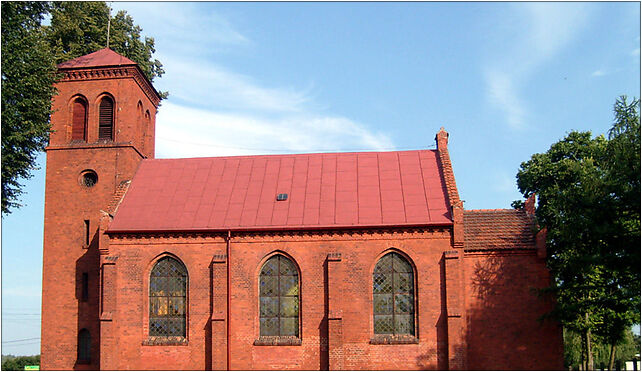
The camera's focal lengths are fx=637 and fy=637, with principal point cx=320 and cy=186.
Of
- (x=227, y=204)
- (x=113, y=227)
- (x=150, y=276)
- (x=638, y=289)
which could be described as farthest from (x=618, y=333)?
(x=113, y=227)

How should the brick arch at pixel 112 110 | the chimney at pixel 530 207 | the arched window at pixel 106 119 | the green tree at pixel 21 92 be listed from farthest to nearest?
the arched window at pixel 106 119, the brick arch at pixel 112 110, the chimney at pixel 530 207, the green tree at pixel 21 92

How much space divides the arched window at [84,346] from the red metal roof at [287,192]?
477 cm

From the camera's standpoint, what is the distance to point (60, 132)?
97.3ft

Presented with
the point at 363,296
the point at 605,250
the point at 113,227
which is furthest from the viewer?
the point at 113,227

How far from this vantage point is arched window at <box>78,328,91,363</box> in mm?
26641

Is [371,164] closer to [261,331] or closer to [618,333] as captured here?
[261,331]

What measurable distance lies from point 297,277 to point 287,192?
4027 millimetres

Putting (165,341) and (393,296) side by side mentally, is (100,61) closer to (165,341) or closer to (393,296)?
(165,341)

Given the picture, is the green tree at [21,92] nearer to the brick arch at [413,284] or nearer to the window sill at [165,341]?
the window sill at [165,341]

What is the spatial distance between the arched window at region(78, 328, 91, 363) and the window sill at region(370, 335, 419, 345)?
39.2 feet

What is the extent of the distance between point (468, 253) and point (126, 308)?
45.6 ft

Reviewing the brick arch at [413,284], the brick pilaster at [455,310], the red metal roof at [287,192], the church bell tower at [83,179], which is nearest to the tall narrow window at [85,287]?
the church bell tower at [83,179]

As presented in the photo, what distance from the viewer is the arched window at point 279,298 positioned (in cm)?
2509

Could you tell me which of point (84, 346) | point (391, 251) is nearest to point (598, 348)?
point (391, 251)
